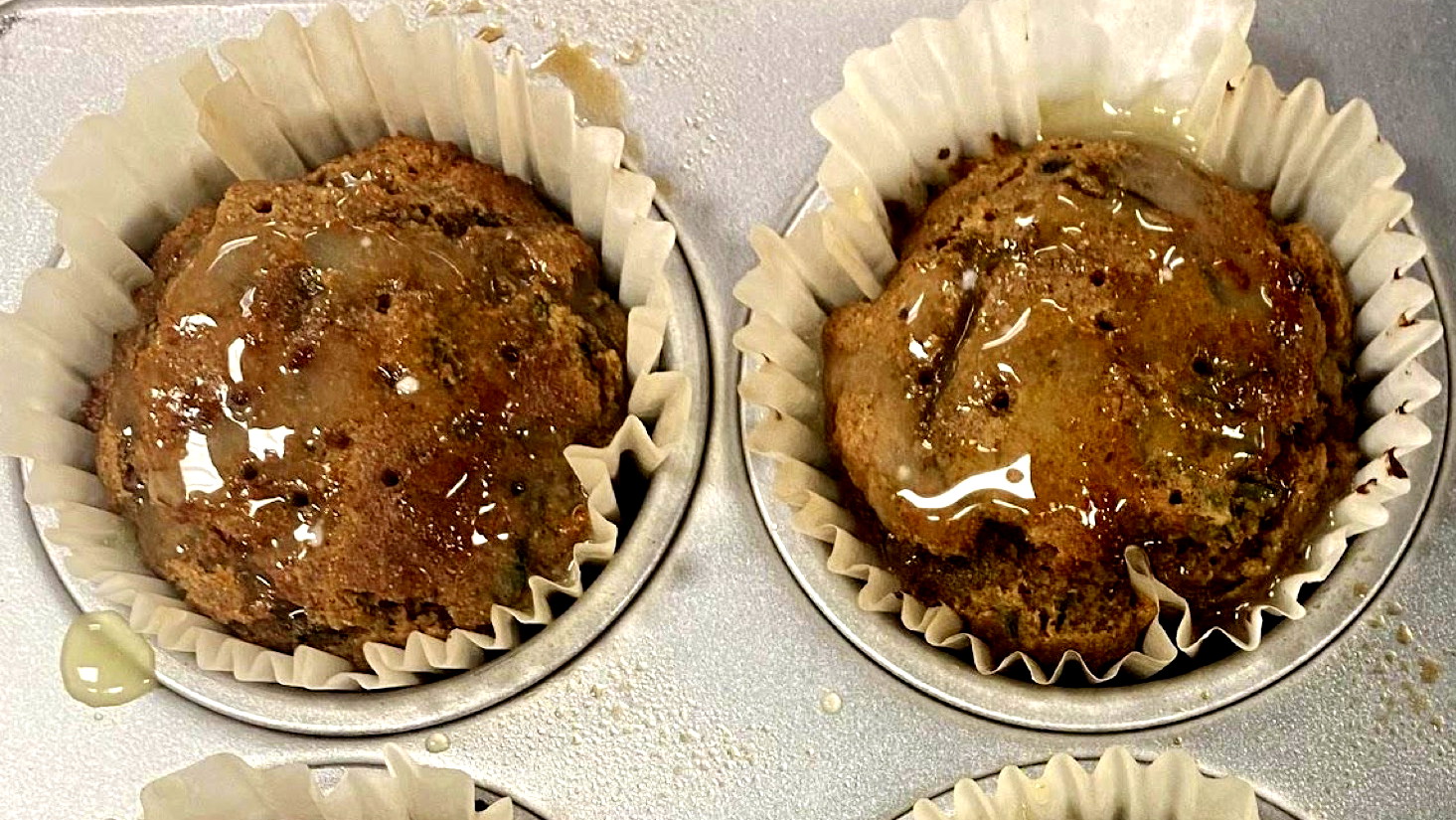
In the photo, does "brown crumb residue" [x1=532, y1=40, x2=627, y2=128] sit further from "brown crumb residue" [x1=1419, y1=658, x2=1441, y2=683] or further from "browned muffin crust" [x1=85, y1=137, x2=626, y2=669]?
"brown crumb residue" [x1=1419, y1=658, x2=1441, y2=683]

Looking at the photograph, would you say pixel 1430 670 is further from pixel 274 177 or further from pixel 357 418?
pixel 274 177

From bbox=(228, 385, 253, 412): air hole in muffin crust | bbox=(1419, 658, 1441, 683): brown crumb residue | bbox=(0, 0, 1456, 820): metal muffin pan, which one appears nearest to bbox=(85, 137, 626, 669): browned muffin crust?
bbox=(228, 385, 253, 412): air hole in muffin crust

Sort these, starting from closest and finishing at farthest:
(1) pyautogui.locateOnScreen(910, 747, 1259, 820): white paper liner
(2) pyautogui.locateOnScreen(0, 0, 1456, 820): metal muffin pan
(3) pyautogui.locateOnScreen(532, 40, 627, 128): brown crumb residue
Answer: (1) pyautogui.locateOnScreen(910, 747, 1259, 820): white paper liner → (2) pyautogui.locateOnScreen(0, 0, 1456, 820): metal muffin pan → (3) pyautogui.locateOnScreen(532, 40, 627, 128): brown crumb residue

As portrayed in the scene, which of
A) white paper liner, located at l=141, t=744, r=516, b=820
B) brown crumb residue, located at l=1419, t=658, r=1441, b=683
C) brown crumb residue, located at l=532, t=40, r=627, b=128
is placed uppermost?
brown crumb residue, located at l=532, t=40, r=627, b=128

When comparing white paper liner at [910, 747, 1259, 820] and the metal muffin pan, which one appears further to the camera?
the metal muffin pan

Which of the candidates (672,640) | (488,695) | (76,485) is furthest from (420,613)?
(76,485)

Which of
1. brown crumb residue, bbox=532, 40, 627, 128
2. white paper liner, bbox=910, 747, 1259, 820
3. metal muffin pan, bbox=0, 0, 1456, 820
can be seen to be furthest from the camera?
brown crumb residue, bbox=532, 40, 627, 128

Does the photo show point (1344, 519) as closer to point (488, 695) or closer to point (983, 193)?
point (983, 193)
